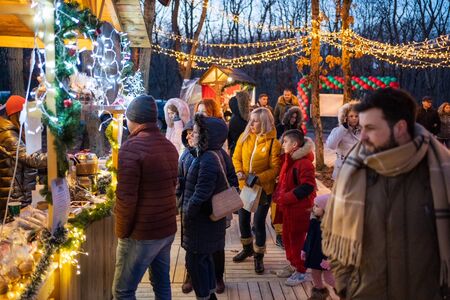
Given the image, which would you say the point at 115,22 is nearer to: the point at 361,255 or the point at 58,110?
the point at 58,110

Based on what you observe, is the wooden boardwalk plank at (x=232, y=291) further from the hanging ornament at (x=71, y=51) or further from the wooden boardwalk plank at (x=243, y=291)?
the hanging ornament at (x=71, y=51)

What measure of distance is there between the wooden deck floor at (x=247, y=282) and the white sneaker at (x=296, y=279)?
4cm

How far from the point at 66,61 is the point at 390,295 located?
93.6 inches

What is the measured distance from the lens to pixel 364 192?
2318 mm

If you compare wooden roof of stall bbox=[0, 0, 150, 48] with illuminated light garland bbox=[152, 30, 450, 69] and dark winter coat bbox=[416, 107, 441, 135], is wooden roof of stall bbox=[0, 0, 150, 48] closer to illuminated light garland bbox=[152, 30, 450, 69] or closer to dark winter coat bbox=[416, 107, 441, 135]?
illuminated light garland bbox=[152, 30, 450, 69]

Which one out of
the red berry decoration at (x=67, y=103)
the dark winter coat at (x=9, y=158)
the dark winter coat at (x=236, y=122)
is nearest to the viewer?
the red berry decoration at (x=67, y=103)

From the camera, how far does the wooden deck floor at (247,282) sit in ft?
15.5

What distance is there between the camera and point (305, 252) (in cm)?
433

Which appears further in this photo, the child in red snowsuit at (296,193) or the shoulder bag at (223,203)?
the child in red snowsuit at (296,193)

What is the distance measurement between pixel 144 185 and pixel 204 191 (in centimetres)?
71

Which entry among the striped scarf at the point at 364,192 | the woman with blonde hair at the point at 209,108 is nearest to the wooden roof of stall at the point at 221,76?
the woman with blonde hair at the point at 209,108

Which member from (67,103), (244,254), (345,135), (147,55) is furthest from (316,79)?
(67,103)

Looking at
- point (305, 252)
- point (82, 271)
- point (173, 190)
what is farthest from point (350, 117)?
point (82, 271)

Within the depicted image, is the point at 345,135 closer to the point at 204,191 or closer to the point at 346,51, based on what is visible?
the point at 204,191
